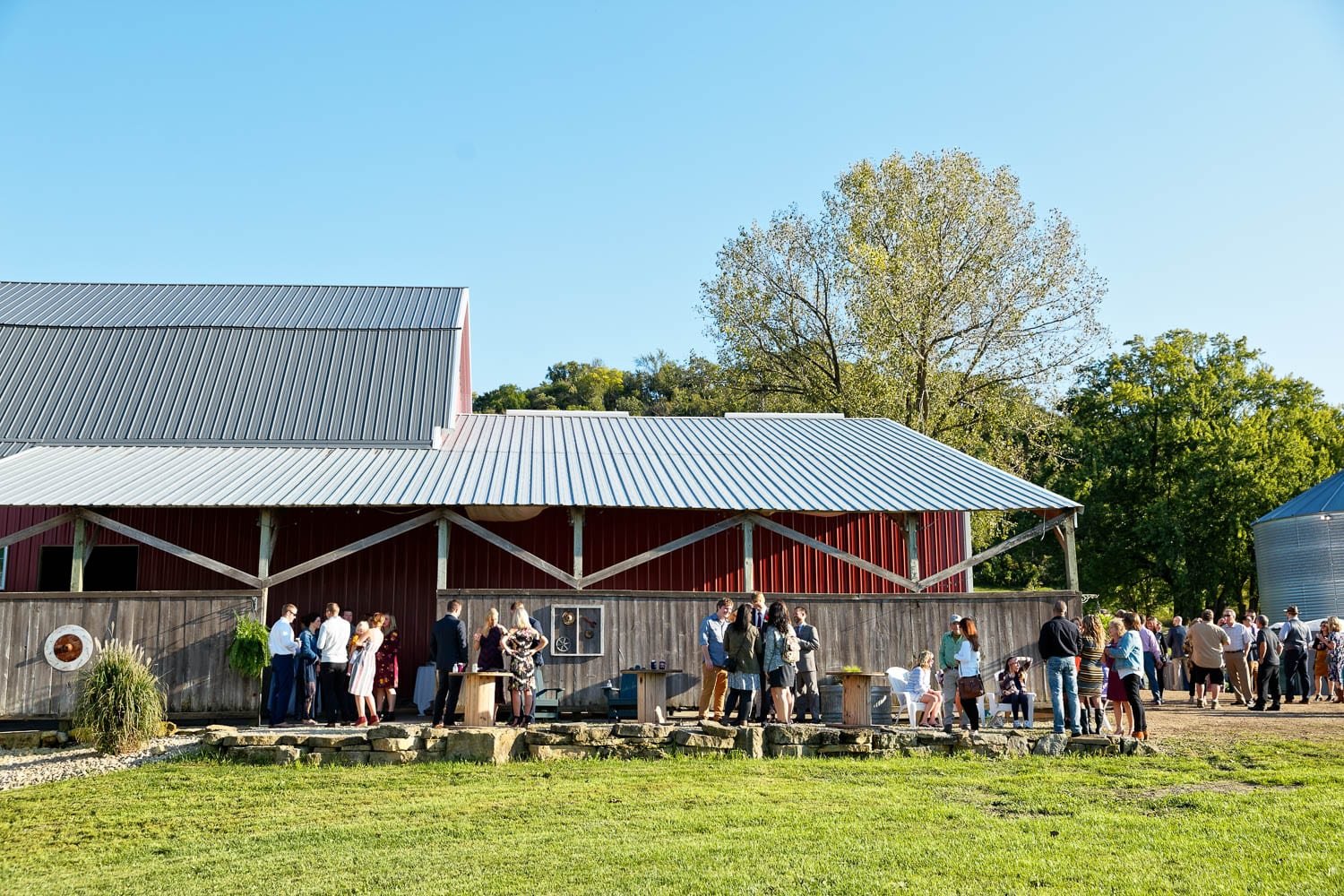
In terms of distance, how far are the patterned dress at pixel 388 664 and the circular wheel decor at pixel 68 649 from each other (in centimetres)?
346

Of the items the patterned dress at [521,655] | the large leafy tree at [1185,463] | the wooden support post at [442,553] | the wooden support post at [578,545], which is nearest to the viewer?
the patterned dress at [521,655]

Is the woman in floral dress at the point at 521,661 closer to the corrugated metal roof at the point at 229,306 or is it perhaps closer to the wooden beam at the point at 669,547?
the wooden beam at the point at 669,547

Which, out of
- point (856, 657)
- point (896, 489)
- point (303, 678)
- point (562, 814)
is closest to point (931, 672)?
point (856, 657)

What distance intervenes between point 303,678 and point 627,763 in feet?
15.7

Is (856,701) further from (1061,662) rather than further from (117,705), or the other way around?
(117,705)

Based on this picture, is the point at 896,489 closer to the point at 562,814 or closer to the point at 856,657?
the point at 856,657

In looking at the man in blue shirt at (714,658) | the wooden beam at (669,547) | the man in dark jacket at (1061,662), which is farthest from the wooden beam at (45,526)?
the man in dark jacket at (1061,662)

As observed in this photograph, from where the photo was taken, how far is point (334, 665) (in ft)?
46.0

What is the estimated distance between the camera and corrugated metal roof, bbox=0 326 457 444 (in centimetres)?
1992

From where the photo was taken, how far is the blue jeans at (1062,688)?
12.6m

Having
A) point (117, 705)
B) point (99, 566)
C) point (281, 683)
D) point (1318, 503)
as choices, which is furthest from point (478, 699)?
point (1318, 503)

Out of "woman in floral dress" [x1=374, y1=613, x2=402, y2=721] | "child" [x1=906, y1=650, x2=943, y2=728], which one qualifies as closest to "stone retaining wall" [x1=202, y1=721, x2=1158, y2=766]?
"child" [x1=906, y1=650, x2=943, y2=728]

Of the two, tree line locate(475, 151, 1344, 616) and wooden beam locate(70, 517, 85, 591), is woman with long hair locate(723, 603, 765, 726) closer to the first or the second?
wooden beam locate(70, 517, 85, 591)

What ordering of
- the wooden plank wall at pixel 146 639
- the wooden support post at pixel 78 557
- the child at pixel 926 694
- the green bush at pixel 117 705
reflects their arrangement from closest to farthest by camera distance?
1. the green bush at pixel 117 705
2. the child at pixel 926 694
3. the wooden plank wall at pixel 146 639
4. the wooden support post at pixel 78 557
